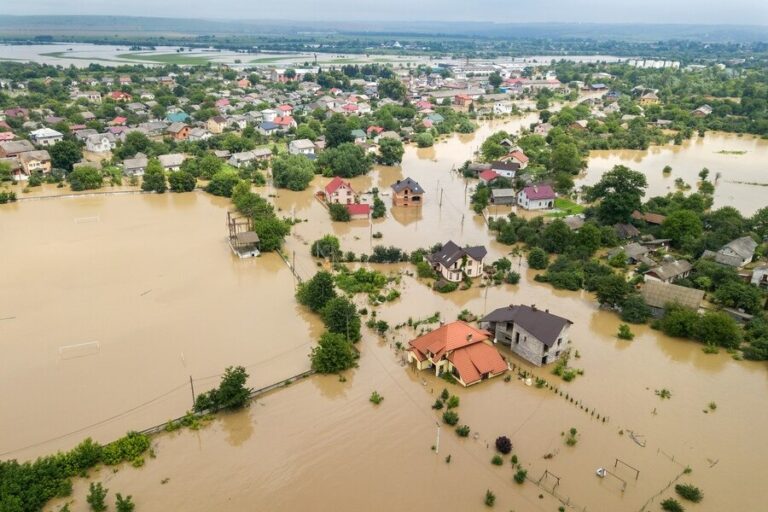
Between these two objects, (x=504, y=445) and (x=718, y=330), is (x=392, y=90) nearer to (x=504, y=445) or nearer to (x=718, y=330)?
(x=718, y=330)

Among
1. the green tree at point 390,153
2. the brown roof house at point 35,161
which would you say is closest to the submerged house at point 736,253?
the green tree at point 390,153

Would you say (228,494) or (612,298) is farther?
(612,298)

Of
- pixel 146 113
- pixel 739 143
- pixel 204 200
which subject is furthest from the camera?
pixel 146 113

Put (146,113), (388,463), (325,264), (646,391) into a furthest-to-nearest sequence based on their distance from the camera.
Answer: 1. (146,113)
2. (325,264)
3. (646,391)
4. (388,463)

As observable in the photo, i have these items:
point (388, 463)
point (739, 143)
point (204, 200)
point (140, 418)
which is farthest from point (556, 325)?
point (739, 143)

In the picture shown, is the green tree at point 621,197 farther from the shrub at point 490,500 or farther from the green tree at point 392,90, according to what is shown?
the green tree at point 392,90

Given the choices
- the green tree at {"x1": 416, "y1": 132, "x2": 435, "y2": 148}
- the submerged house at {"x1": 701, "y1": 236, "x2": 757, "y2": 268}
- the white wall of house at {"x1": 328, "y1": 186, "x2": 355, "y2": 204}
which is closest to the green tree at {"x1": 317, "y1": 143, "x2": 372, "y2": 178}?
the white wall of house at {"x1": 328, "y1": 186, "x2": 355, "y2": 204}

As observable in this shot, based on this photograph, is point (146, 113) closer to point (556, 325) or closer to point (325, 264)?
point (325, 264)
